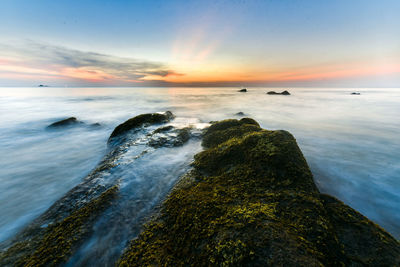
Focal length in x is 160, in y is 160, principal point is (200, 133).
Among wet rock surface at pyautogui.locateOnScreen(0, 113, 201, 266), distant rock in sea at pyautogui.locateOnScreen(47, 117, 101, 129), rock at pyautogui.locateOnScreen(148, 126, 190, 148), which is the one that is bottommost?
distant rock in sea at pyautogui.locateOnScreen(47, 117, 101, 129)

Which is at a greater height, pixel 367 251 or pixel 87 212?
pixel 367 251

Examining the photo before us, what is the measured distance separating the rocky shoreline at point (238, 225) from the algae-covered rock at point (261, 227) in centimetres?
1

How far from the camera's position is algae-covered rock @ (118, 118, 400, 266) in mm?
2104

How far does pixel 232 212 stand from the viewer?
2.68 meters

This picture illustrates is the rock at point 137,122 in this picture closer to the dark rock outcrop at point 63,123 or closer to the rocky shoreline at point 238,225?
the rocky shoreline at point 238,225

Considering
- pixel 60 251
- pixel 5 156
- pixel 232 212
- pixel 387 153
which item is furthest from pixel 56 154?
pixel 387 153

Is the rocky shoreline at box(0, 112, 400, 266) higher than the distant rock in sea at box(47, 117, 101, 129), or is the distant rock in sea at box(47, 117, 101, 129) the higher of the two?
the rocky shoreline at box(0, 112, 400, 266)

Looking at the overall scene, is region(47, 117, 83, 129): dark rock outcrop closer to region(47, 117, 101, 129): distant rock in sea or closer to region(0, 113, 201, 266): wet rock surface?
region(47, 117, 101, 129): distant rock in sea

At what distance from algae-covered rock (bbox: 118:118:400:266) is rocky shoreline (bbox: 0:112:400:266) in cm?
1

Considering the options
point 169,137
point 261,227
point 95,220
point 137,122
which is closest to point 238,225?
point 261,227

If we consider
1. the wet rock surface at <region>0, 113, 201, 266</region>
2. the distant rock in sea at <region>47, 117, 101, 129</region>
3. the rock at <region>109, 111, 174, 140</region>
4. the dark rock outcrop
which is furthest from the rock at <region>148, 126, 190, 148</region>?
the dark rock outcrop

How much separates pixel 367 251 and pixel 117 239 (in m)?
3.95

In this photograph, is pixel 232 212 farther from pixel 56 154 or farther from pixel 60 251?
pixel 56 154

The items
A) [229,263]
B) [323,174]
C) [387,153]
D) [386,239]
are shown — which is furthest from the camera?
[387,153]
